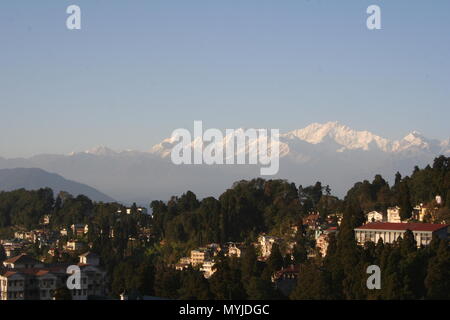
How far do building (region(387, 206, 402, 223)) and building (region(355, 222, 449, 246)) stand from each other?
4410 mm

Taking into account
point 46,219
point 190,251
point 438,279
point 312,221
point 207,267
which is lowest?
point 438,279

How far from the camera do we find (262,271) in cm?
5250

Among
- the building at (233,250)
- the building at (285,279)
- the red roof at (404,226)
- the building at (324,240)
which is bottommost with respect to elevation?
the building at (285,279)

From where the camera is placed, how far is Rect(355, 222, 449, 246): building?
53.5 meters

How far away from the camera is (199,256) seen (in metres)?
65.3

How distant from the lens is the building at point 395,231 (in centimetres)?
5353

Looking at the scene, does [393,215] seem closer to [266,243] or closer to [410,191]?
[410,191]

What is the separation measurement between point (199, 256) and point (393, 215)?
12.9 meters

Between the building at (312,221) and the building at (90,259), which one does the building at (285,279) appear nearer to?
the building at (90,259)

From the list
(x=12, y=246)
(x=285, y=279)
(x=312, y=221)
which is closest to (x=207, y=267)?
(x=312, y=221)

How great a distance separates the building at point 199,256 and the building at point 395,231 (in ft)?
40.1

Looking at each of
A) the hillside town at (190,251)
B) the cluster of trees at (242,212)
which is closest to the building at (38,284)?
the hillside town at (190,251)
